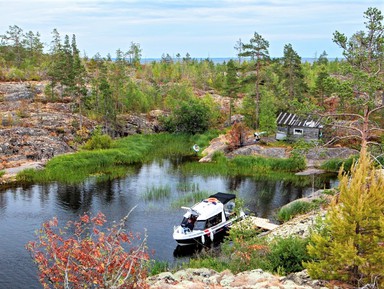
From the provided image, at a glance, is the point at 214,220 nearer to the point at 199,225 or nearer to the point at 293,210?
the point at 199,225

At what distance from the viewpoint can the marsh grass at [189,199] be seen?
3622 centimetres

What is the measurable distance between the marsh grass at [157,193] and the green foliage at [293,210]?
11.2 meters

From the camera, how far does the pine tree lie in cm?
1464

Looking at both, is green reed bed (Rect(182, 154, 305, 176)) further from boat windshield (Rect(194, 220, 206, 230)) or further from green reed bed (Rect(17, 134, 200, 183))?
boat windshield (Rect(194, 220, 206, 230))

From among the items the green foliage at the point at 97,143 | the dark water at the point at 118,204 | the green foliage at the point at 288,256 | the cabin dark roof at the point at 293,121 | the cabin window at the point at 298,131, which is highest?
the cabin dark roof at the point at 293,121

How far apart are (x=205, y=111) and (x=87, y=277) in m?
58.0

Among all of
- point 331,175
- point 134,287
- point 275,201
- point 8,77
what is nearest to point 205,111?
point 331,175

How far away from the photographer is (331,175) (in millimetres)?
45125

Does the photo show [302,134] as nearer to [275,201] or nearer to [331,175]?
[331,175]

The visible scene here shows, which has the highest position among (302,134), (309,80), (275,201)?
(309,80)

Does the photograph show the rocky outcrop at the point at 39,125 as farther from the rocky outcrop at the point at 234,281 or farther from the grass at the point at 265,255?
the rocky outcrop at the point at 234,281

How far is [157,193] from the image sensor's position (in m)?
38.8

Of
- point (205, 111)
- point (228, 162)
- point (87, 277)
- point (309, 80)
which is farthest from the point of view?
point (309, 80)

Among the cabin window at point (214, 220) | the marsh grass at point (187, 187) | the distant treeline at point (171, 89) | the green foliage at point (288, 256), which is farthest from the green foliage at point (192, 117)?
the green foliage at point (288, 256)
